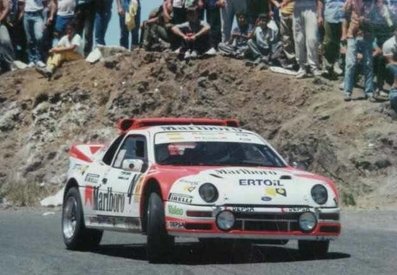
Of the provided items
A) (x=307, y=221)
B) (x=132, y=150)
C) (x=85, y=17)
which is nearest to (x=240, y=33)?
(x=85, y=17)

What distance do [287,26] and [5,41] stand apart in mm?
7108

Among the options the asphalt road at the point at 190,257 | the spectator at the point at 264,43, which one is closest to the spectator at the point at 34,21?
the spectator at the point at 264,43

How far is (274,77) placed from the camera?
77.2ft

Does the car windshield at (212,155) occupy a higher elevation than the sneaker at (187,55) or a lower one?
higher

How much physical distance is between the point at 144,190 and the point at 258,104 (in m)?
12.1

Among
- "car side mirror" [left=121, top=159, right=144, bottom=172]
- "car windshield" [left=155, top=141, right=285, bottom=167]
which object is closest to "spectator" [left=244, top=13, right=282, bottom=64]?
"car windshield" [left=155, top=141, right=285, bottom=167]

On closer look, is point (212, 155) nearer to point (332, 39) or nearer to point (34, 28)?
point (332, 39)

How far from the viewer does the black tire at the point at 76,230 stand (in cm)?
1323

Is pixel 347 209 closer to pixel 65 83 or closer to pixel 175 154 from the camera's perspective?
pixel 175 154

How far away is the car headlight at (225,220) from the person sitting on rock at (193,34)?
12099 mm

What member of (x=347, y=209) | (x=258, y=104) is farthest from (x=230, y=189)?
(x=258, y=104)

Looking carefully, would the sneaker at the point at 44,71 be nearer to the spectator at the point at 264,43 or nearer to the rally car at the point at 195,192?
the spectator at the point at 264,43

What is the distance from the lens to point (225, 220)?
36.1 ft

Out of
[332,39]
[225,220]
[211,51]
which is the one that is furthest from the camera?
[211,51]
